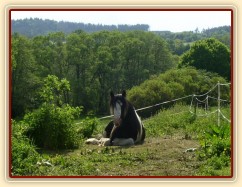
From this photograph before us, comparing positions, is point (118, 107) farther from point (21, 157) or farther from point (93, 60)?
point (93, 60)

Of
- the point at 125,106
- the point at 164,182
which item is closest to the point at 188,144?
the point at 125,106

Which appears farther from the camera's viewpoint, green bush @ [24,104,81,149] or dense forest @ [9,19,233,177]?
green bush @ [24,104,81,149]

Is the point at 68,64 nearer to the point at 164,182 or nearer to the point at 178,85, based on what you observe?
the point at 178,85

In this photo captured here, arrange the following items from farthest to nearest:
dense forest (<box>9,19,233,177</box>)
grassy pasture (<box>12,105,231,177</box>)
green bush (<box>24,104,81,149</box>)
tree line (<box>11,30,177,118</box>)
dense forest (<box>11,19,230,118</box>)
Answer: tree line (<box>11,30,177,118</box>)
dense forest (<box>11,19,230,118</box>)
green bush (<box>24,104,81,149</box>)
dense forest (<box>9,19,233,177</box>)
grassy pasture (<box>12,105,231,177</box>)

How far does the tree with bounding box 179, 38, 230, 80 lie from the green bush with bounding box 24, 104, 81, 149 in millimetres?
33555

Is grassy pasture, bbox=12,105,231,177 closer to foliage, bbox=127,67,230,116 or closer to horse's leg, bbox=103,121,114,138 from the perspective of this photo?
horse's leg, bbox=103,121,114,138

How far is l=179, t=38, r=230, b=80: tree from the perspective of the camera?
4338 centimetres

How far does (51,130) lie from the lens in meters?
11.0

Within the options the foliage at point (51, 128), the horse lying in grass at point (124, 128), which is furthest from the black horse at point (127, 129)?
the foliage at point (51, 128)

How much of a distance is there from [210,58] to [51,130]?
35710 mm

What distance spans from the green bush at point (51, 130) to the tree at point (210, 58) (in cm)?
3356

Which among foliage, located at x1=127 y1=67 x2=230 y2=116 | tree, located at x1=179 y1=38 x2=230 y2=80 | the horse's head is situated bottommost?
the horse's head

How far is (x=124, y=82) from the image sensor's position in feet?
197

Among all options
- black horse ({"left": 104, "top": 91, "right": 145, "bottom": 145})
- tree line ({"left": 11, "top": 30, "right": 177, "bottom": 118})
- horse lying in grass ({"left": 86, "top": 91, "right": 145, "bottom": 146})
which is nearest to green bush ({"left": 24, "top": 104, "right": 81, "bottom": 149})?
horse lying in grass ({"left": 86, "top": 91, "right": 145, "bottom": 146})
